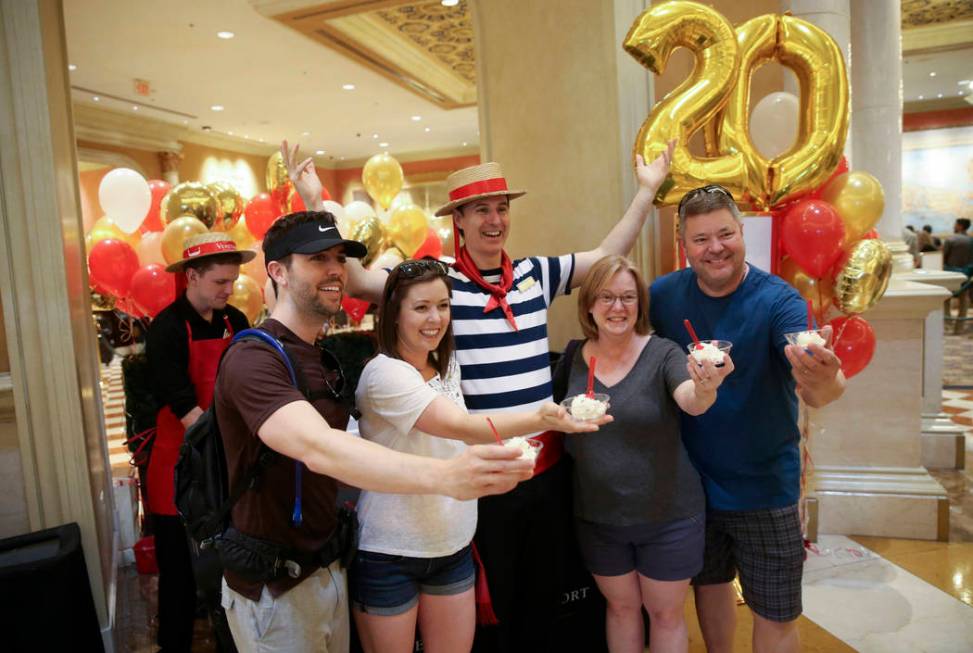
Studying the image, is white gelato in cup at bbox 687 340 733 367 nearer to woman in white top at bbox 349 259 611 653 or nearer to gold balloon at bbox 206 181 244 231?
woman in white top at bbox 349 259 611 653

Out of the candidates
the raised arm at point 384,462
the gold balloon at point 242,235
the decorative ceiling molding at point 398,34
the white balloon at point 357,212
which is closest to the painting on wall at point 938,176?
the decorative ceiling molding at point 398,34

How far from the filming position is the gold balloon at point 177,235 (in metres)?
3.64

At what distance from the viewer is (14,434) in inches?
96.3

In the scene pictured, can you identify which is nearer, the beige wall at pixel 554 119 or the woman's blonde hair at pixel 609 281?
the woman's blonde hair at pixel 609 281

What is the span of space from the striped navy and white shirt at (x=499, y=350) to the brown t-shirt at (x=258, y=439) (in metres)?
0.57

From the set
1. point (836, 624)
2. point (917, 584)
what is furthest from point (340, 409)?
point (917, 584)

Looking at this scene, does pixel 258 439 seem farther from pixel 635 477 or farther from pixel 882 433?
pixel 882 433

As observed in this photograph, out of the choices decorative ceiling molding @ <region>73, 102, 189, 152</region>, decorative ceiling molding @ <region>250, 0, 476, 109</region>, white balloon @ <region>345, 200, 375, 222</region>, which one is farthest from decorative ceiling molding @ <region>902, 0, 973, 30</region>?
decorative ceiling molding @ <region>73, 102, 189, 152</region>

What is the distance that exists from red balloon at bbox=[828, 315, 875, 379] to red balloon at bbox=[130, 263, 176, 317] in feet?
10.8

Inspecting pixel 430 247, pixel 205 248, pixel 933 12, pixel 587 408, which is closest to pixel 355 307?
pixel 430 247

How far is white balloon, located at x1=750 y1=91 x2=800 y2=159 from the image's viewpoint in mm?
2871

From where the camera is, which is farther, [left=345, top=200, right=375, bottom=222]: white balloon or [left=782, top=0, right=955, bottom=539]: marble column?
[left=345, top=200, right=375, bottom=222]: white balloon

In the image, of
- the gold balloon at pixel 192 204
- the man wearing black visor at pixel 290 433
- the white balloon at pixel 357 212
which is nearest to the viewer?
the man wearing black visor at pixel 290 433

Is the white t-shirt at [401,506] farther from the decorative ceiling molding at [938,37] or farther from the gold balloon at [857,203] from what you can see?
the decorative ceiling molding at [938,37]
